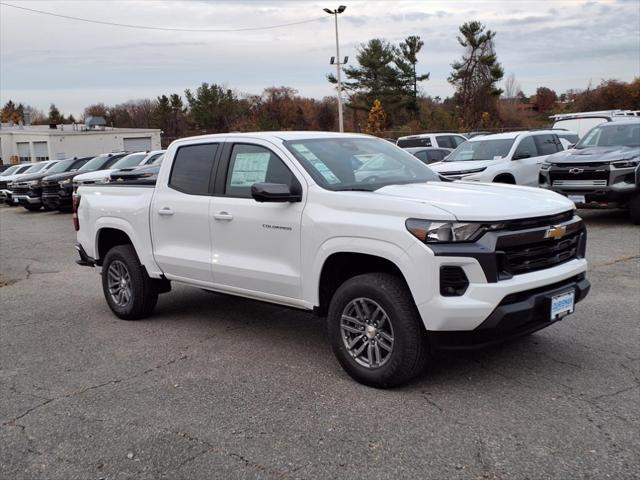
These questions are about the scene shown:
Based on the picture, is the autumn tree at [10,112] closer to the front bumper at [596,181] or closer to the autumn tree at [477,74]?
the autumn tree at [477,74]

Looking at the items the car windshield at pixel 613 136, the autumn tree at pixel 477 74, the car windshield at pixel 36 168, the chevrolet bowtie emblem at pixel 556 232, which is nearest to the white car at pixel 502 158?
the car windshield at pixel 613 136

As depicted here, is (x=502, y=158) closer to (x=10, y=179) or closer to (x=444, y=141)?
(x=444, y=141)

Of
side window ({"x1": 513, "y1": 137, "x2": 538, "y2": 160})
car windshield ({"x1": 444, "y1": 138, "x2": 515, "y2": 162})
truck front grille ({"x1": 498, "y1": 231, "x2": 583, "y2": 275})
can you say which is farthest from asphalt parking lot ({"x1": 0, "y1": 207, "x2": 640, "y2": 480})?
car windshield ({"x1": 444, "y1": 138, "x2": 515, "y2": 162})

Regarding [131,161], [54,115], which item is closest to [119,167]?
[131,161]

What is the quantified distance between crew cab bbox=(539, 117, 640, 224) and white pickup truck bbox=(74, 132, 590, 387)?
6.88 m

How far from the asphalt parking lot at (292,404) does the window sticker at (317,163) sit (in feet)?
4.93

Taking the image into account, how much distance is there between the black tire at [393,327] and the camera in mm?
4371

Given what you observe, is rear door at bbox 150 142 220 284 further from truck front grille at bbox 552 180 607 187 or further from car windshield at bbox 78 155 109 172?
car windshield at bbox 78 155 109 172

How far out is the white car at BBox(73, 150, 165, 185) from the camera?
61.9 ft

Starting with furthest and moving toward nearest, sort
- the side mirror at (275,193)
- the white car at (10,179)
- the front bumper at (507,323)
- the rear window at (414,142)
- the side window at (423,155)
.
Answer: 1. the white car at (10,179)
2. the rear window at (414,142)
3. the side window at (423,155)
4. the side mirror at (275,193)
5. the front bumper at (507,323)

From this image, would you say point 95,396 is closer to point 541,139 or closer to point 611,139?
point 611,139

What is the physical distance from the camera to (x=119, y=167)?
19766 mm

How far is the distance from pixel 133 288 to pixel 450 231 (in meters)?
3.83

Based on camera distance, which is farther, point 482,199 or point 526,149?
point 526,149
